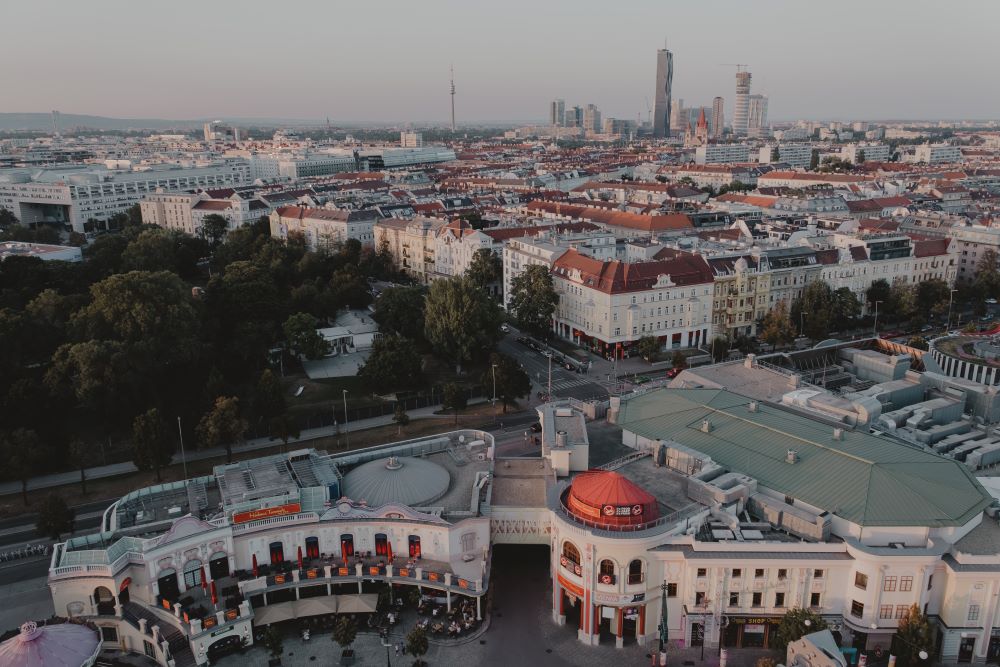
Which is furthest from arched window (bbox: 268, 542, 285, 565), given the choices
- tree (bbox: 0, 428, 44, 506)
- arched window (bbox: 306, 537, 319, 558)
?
tree (bbox: 0, 428, 44, 506)

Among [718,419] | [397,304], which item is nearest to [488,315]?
[397,304]

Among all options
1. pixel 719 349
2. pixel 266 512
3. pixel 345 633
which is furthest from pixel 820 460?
pixel 719 349

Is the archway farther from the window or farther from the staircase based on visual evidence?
the window

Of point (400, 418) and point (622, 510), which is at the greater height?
point (622, 510)

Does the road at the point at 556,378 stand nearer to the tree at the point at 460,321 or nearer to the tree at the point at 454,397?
the tree at the point at 454,397

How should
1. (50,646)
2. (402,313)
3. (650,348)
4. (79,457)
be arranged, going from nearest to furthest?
(50,646) → (79,457) → (650,348) → (402,313)

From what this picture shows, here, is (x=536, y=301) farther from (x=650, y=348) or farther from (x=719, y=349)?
(x=719, y=349)
